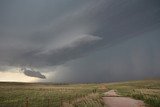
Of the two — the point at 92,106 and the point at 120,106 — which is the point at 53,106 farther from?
the point at 120,106

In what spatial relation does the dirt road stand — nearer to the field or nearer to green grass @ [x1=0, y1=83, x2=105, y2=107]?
the field

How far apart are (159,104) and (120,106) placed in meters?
4.46

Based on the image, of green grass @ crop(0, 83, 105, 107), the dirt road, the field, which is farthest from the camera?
the dirt road

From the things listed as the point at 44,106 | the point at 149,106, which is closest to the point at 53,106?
the point at 44,106

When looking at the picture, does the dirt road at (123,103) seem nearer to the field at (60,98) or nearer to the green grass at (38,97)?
the field at (60,98)

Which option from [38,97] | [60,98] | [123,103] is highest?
[38,97]

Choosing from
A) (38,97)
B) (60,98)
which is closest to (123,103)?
(60,98)

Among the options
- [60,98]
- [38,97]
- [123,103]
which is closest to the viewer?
[123,103]

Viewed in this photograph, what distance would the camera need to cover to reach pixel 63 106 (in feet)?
80.6

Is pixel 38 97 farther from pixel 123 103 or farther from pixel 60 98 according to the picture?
pixel 123 103

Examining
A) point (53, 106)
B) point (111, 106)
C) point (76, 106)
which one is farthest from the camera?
point (111, 106)

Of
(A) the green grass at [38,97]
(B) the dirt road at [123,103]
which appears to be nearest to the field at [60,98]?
(A) the green grass at [38,97]

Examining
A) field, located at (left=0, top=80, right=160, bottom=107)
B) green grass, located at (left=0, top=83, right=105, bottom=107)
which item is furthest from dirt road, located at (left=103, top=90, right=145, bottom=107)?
green grass, located at (left=0, top=83, right=105, bottom=107)

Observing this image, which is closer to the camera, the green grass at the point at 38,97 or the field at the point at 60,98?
the field at the point at 60,98
